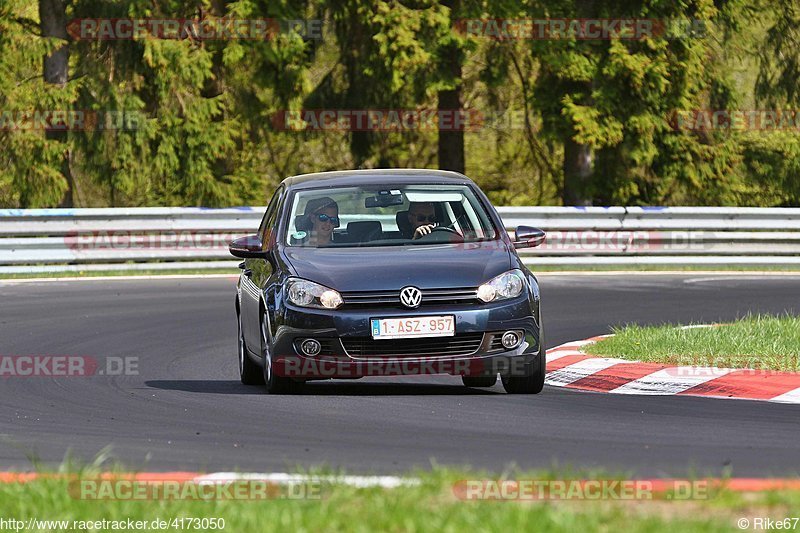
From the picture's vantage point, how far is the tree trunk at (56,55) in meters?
27.8

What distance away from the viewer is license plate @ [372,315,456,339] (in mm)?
9828

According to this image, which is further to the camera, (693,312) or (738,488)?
(693,312)

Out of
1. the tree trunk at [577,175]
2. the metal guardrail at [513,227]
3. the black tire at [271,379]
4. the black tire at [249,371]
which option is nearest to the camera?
the black tire at [271,379]

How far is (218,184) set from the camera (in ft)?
95.7

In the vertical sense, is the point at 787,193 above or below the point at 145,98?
below

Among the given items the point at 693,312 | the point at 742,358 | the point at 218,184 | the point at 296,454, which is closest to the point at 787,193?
the point at 218,184

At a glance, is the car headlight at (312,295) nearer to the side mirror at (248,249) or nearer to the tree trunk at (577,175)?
the side mirror at (248,249)

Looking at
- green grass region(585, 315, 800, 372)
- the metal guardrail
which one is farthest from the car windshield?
the metal guardrail

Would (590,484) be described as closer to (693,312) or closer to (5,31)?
(693,312)

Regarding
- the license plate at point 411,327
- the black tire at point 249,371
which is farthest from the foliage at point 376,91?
the license plate at point 411,327

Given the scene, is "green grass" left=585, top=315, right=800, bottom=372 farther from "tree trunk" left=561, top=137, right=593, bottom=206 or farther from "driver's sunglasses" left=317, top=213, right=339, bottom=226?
"tree trunk" left=561, top=137, right=593, bottom=206

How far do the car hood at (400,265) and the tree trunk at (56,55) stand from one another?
18201mm

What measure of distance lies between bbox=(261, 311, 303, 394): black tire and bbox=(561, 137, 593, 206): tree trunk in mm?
19745

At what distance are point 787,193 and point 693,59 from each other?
411 cm
